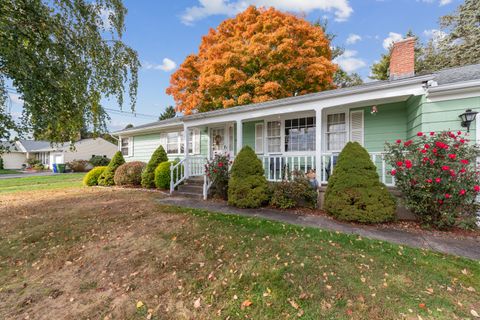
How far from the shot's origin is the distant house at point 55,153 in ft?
95.3

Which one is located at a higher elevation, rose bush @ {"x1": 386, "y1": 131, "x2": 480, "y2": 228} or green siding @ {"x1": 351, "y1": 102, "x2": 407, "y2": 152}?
green siding @ {"x1": 351, "y1": 102, "x2": 407, "y2": 152}

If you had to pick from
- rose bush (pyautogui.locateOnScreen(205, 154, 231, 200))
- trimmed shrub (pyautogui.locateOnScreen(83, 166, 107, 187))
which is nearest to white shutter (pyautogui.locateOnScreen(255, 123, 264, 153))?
rose bush (pyautogui.locateOnScreen(205, 154, 231, 200))

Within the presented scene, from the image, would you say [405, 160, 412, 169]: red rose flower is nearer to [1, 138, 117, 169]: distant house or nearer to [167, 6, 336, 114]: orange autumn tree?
[167, 6, 336, 114]: orange autumn tree

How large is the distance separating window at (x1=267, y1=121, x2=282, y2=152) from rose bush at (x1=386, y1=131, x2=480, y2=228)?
472 cm

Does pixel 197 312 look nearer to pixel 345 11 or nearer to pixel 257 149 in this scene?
pixel 257 149

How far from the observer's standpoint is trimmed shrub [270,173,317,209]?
6098mm

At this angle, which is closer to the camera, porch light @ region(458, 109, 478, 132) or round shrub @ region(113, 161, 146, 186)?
porch light @ region(458, 109, 478, 132)

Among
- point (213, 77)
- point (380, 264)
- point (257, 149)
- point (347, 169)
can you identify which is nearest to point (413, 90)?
point (347, 169)

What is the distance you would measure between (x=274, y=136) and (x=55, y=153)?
109ft

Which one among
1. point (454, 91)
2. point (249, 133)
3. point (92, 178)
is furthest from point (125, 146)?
point (454, 91)

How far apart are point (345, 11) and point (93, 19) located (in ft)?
46.6

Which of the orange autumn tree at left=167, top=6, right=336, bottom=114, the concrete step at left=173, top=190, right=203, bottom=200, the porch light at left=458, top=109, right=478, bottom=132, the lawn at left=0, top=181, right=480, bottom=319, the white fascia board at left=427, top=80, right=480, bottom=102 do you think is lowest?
the lawn at left=0, top=181, right=480, bottom=319

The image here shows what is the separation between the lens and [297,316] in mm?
2365

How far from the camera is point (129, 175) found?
1128 cm
